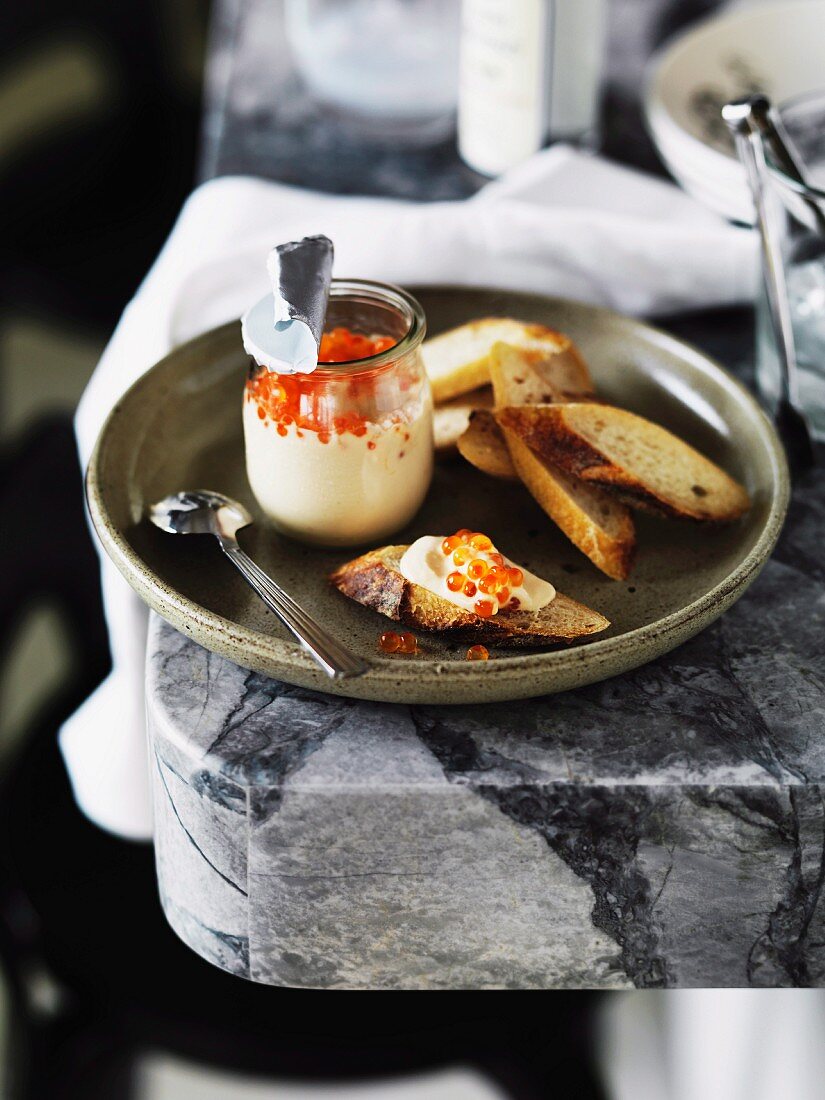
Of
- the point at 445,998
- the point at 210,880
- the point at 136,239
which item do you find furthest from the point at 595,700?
the point at 136,239

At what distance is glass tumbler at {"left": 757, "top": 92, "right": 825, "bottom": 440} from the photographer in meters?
0.91

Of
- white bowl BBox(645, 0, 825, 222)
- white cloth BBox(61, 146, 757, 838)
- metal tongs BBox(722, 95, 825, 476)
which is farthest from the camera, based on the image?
white bowl BBox(645, 0, 825, 222)

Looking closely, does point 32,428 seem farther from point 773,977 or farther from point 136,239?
point 773,977

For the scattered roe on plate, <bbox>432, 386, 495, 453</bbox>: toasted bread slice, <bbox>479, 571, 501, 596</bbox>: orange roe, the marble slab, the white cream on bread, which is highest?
<bbox>479, 571, 501, 596</bbox>: orange roe

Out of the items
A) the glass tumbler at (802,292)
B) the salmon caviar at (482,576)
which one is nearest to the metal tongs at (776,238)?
the glass tumbler at (802,292)

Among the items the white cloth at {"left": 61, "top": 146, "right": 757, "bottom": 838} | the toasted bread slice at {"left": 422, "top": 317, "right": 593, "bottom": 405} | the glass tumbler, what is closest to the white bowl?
the white cloth at {"left": 61, "top": 146, "right": 757, "bottom": 838}

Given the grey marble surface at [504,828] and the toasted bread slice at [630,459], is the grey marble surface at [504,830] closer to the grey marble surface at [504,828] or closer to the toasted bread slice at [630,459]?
the grey marble surface at [504,828]

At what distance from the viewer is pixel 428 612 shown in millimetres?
751

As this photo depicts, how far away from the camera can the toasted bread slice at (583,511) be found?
817mm

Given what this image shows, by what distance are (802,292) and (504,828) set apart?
0.51 meters

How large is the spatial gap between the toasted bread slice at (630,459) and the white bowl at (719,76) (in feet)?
1.32

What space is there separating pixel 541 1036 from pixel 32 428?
104 cm

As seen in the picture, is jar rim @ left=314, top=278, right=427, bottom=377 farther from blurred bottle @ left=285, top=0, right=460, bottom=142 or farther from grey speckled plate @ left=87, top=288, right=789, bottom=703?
blurred bottle @ left=285, top=0, right=460, bottom=142

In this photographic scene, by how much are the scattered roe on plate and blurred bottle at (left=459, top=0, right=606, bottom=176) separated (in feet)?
2.34
